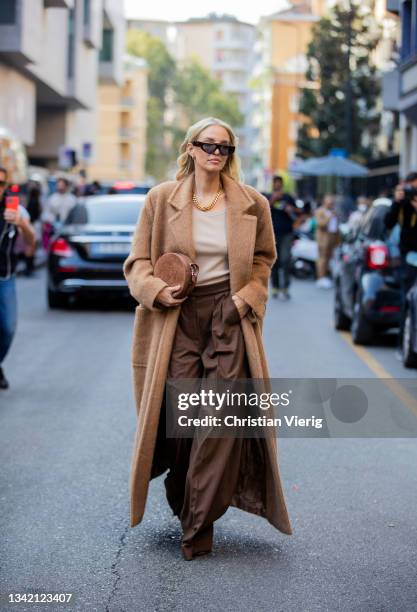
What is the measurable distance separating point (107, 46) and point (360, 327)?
5147 centimetres

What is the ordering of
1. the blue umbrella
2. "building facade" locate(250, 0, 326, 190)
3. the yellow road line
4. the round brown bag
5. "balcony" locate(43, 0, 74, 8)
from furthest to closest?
1. "building facade" locate(250, 0, 326, 190)
2. "balcony" locate(43, 0, 74, 8)
3. the blue umbrella
4. the yellow road line
5. the round brown bag

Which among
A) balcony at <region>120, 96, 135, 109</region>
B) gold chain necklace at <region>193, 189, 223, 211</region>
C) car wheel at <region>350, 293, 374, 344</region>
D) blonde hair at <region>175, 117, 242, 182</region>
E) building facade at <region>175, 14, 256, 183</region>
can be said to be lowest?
car wheel at <region>350, 293, 374, 344</region>

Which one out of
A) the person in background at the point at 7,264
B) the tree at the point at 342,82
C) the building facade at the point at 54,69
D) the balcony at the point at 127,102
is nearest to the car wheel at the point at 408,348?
the person in background at the point at 7,264

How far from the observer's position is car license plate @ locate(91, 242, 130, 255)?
55.9 ft

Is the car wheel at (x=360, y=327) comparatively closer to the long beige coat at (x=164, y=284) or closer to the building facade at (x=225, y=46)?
the long beige coat at (x=164, y=284)

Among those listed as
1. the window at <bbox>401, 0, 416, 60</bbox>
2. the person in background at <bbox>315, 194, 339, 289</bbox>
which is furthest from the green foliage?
the person in background at <bbox>315, 194, 339, 289</bbox>

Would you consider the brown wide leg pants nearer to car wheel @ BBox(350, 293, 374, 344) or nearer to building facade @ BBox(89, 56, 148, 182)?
car wheel @ BBox(350, 293, 374, 344)

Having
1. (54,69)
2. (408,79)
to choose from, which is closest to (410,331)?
(408,79)

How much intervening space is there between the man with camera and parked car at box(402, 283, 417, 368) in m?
0.34

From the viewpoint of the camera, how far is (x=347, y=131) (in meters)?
46.8

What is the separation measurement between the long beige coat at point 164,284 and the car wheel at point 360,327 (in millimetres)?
8148

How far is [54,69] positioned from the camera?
42969mm

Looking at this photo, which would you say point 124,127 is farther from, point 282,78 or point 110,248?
point 110,248

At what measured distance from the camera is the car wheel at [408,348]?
11591 mm
